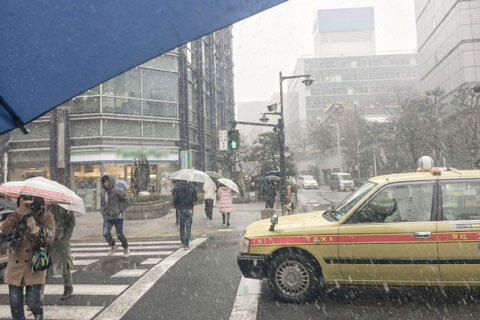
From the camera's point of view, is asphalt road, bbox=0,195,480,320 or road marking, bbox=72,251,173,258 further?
road marking, bbox=72,251,173,258

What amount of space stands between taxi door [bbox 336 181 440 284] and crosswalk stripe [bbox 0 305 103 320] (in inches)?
130

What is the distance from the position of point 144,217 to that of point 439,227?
13.8m

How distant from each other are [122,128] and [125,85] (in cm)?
286

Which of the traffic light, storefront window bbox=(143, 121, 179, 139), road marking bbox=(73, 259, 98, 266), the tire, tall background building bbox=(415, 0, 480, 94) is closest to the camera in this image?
the tire

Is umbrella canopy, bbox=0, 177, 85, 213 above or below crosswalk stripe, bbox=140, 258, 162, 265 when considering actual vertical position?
above

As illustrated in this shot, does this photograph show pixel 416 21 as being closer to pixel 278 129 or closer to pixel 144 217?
pixel 278 129

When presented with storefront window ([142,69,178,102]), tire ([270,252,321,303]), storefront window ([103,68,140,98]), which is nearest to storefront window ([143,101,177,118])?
storefront window ([142,69,178,102])

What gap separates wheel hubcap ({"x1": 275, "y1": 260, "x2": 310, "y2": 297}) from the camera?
16.0 feet

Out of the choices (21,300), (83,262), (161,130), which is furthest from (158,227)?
(161,130)

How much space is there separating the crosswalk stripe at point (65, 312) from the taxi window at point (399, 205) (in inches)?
146

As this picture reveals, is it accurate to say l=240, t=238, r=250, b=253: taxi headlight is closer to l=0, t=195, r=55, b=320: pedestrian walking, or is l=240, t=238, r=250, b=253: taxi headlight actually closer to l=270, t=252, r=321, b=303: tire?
l=270, t=252, r=321, b=303: tire

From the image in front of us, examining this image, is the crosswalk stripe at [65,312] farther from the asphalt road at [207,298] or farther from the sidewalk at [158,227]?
the sidewalk at [158,227]

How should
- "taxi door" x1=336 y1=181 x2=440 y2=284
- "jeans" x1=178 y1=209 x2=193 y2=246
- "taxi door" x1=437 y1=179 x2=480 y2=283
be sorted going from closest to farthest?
"taxi door" x1=437 y1=179 x2=480 y2=283 < "taxi door" x1=336 y1=181 x2=440 y2=284 < "jeans" x1=178 y1=209 x2=193 y2=246

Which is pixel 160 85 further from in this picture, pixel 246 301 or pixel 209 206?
pixel 246 301
